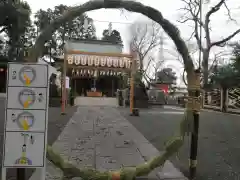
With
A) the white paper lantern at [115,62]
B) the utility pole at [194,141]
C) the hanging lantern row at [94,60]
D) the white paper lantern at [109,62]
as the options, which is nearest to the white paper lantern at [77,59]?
the hanging lantern row at [94,60]

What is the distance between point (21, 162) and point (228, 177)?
2788 millimetres

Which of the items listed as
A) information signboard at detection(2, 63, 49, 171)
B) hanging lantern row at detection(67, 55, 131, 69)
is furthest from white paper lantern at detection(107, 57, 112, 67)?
information signboard at detection(2, 63, 49, 171)

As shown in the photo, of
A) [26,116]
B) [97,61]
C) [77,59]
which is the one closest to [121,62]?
[97,61]

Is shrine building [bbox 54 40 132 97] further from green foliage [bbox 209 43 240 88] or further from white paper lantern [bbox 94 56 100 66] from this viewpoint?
green foliage [bbox 209 43 240 88]

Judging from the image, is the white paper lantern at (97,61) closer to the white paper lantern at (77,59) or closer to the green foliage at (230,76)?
the white paper lantern at (77,59)

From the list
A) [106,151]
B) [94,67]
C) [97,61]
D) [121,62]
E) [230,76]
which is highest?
[121,62]

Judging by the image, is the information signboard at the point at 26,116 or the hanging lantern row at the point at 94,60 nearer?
the information signboard at the point at 26,116

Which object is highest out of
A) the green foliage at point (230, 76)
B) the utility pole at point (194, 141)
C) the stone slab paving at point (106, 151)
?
the green foliage at point (230, 76)

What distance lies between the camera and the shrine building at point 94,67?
950 cm

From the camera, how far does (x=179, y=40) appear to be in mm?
2949

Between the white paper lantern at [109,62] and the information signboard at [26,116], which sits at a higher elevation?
the white paper lantern at [109,62]

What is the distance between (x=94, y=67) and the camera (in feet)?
31.8

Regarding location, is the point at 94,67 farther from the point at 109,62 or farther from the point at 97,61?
the point at 109,62

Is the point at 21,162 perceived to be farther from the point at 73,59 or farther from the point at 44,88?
the point at 73,59
